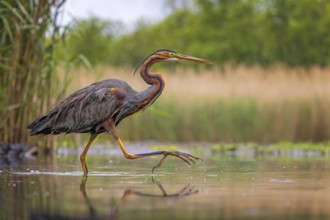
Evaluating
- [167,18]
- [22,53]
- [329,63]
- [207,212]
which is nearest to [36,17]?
[22,53]

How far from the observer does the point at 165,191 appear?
7883 mm

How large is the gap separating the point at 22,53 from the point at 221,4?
2898 centimetres

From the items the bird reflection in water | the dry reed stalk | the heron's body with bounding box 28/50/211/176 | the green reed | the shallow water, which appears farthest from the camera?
the dry reed stalk

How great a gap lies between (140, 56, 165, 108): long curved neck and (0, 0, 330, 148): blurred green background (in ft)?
11.5

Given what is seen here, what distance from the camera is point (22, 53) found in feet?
46.0

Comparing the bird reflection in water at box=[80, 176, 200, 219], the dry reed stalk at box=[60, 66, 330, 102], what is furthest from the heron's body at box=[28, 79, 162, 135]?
the dry reed stalk at box=[60, 66, 330, 102]

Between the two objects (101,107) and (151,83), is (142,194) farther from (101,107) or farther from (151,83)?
(151,83)

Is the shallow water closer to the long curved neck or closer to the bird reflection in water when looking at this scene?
the bird reflection in water

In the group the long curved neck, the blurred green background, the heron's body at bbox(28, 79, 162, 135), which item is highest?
the blurred green background

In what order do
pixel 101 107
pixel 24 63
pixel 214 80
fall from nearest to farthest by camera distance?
1. pixel 101 107
2. pixel 24 63
3. pixel 214 80

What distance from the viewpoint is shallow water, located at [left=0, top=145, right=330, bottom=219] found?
6.24 meters

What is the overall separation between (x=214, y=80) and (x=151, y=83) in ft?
43.7

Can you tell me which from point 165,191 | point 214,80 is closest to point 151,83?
point 165,191

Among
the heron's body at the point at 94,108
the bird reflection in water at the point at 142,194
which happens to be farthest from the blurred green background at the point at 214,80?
the bird reflection in water at the point at 142,194
